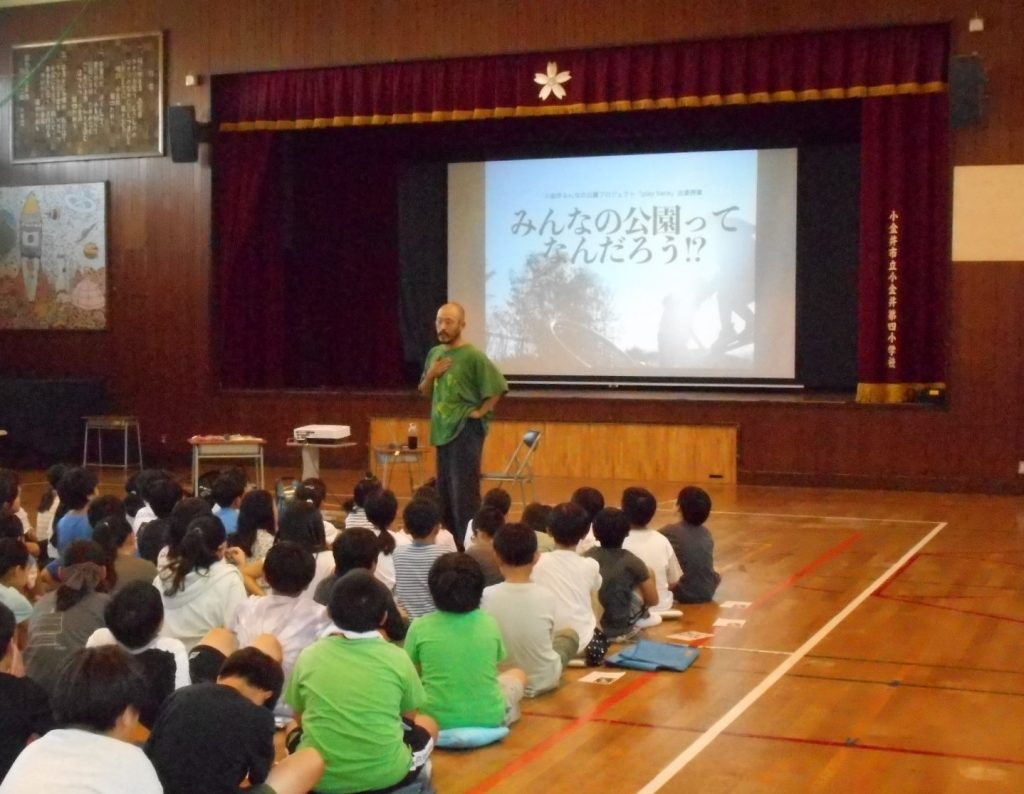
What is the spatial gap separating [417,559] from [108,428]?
7556mm

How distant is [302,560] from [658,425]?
691 centimetres

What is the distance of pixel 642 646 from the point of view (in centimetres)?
487

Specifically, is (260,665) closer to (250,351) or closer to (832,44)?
(832,44)

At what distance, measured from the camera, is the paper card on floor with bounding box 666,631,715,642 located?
519 cm

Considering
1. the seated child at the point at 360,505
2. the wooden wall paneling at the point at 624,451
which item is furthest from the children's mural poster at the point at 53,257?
the seated child at the point at 360,505

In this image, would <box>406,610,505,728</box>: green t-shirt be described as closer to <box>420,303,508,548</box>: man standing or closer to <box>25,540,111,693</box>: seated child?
<box>25,540,111,693</box>: seated child

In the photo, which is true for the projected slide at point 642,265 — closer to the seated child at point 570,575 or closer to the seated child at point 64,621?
the seated child at point 570,575

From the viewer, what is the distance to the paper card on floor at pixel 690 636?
17.0ft

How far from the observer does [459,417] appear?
21.4 feet

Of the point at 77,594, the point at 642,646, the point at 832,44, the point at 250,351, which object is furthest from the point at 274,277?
the point at 77,594

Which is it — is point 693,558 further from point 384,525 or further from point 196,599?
point 196,599

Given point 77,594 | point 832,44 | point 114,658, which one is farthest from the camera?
point 832,44

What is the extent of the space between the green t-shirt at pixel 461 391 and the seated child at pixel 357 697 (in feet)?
10.8

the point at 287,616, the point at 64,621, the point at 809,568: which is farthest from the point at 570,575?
the point at 809,568
